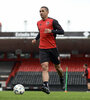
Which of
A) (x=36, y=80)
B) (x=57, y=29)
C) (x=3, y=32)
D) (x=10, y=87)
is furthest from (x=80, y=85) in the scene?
(x=57, y=29)

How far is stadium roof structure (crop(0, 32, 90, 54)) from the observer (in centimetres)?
2550

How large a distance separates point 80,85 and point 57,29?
19480 millimetres

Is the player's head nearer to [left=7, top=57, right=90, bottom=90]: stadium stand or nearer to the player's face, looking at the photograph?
the player's face

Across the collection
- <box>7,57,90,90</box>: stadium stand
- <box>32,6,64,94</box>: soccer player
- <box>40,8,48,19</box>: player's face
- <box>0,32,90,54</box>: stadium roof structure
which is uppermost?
<box>40,8,48,19</box>: player's face

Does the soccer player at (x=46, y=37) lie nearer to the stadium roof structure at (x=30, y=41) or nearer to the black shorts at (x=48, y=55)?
the black shorts at (x=48, y=55)

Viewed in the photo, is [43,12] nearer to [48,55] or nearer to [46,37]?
[46,37]

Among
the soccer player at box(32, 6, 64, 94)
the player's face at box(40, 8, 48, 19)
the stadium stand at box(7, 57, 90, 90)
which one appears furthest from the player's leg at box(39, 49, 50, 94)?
the stadium stand at box(7, 57, 90, 90)

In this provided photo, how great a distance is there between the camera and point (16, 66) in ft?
97.7

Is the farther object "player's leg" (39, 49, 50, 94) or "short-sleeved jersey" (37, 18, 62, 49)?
"short-sleeved jersey" (37, 18, 62, 49)

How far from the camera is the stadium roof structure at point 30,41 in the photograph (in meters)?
25.5

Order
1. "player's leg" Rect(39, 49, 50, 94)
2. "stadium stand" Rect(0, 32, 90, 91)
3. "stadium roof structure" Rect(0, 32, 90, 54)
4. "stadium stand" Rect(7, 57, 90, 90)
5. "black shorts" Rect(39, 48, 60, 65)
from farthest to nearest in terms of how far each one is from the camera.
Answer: "stadium stand" Rect(7, 57, 90, 90) < "stadium stand" Rect(0, 32, 90, 91) < "stadium roof structure" Rect(0, 32, 90, 54) < "black shorts" Rect(39, 48, 60, 65) < "player's leg" Rect(39, 49, 50, 94)

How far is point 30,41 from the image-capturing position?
85.7 feet

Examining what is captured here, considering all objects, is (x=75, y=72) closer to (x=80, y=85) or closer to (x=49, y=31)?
(x=80, y=85)

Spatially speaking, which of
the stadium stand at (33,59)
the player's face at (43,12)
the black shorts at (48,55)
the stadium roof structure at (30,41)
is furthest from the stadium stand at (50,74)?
the player's face at (43,12)
